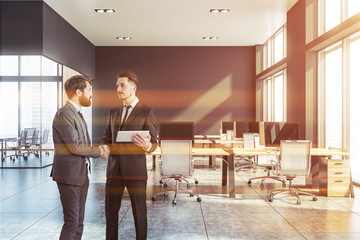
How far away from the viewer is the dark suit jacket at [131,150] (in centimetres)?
262

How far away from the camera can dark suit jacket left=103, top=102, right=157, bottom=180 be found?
8.59ft

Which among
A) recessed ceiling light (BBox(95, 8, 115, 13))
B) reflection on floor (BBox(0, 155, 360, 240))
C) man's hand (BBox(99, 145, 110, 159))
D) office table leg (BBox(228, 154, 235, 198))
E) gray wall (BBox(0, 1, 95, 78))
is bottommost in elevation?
reflection on floor (BBox(0, 155, 360, 240))

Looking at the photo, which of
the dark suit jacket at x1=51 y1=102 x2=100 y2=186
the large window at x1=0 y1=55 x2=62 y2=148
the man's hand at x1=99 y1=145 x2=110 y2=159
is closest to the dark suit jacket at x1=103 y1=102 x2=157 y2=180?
the man's hand at x1=99 y1=145 x2=110 y2=159

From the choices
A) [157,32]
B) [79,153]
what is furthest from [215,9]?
[79,153]

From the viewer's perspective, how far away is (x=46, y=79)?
350 inches

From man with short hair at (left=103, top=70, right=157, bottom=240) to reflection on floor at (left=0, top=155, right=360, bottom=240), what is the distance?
113 centimetres

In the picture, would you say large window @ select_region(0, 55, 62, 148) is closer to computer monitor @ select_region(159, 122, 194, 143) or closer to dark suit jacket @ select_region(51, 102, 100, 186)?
computer monitor @ select_region(159, 122, 194, 143)

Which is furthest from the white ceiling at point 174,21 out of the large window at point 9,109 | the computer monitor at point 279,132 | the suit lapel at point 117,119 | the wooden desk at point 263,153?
the suit lapel at point 117,119

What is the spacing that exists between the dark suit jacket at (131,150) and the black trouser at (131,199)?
0.18 ft

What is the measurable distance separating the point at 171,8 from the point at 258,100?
18.8ft

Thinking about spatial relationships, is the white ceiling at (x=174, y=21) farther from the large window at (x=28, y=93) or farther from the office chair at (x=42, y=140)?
the office chair at (x=42, y=140)

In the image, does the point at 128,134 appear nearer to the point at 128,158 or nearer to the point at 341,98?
the point at 128,158

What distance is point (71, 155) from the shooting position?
7.86 feet

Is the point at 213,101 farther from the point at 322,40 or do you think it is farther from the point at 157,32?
the point at 322,40
